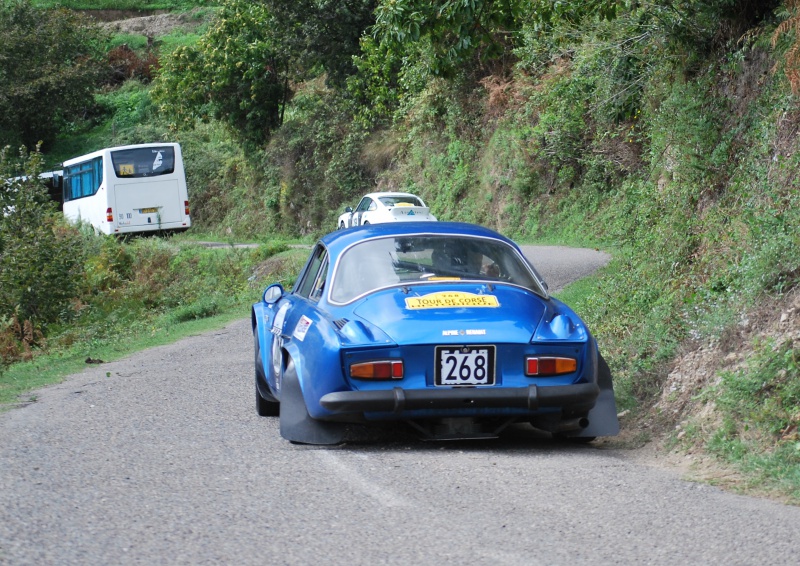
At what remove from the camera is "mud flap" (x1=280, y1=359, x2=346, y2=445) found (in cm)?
724

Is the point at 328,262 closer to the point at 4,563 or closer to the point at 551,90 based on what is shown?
the point at 4,563

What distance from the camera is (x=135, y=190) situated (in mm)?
36906

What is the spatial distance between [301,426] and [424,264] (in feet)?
5.20

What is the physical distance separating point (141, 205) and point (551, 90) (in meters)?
15.3

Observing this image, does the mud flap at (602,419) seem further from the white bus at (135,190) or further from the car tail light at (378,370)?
the white bus at (135,190)

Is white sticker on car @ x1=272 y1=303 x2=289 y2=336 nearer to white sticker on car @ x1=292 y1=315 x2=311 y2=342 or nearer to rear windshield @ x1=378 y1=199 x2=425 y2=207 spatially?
white sticker on car @ x1=292 y1=315 x2=311 y2=342

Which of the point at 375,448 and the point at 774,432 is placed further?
the point at 375,448

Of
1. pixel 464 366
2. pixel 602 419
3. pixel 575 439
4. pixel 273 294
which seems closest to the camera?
pixel 464 366

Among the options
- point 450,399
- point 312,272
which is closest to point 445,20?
point 312,272

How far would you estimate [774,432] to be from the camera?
661 centimetres

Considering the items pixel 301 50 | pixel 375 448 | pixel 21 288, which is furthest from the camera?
pixel 301 50

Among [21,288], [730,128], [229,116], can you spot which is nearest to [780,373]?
[730,128]

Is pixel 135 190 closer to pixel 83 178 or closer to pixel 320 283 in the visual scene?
pixel 83 178

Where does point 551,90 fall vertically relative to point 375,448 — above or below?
above
